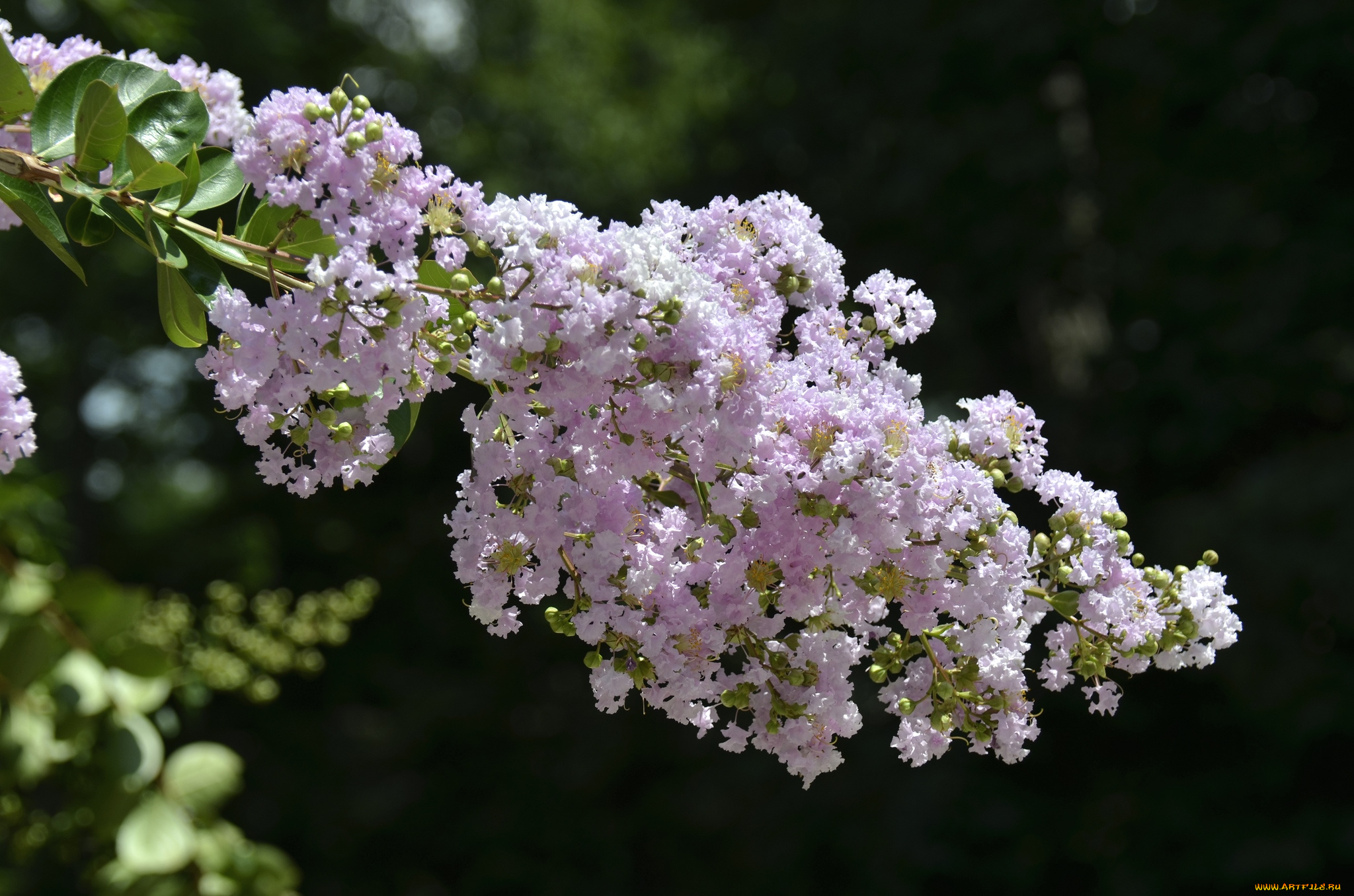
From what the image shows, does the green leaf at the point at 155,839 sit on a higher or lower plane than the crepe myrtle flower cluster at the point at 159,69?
lower

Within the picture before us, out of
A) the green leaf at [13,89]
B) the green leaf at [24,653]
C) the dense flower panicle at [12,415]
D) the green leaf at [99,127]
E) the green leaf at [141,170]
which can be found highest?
the green leaf at [13,89]

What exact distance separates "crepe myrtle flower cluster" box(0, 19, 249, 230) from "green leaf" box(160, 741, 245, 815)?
1007 mm

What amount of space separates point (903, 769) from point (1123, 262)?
9.01ft

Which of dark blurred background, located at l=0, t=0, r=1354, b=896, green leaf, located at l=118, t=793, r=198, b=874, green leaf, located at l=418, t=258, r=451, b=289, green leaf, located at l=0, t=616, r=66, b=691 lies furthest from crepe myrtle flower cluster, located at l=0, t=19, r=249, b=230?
dark blurred background, located at l=0, t=0, r=1354, b=896

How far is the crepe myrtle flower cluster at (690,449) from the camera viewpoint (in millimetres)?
887

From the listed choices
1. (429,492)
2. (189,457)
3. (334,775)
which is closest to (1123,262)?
(429,492)

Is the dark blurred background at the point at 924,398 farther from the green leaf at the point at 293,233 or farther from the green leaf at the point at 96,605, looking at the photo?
the green leaf at the point at 293,233

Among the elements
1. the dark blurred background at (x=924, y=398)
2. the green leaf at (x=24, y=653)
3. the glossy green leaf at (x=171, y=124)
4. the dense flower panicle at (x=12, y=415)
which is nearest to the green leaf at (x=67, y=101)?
the glossy green leaf at (x=171, y=124)

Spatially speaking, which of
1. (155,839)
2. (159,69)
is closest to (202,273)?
(159,69)

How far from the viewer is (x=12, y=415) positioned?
109cm

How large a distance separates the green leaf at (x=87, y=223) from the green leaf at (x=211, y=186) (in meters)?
0.05

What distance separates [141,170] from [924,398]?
515 cm

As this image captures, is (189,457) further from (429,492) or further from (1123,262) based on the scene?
(1123,262)

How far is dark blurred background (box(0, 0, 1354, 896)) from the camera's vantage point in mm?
4871
